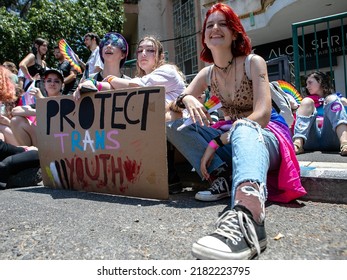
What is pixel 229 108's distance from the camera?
2160mm

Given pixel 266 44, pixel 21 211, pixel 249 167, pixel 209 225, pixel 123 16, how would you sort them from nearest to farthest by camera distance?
pixel 249 167
pixel 209 225
pixel 21 211
pixel 266 44
pixel 123 16

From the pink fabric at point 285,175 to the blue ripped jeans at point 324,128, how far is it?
5.20ft

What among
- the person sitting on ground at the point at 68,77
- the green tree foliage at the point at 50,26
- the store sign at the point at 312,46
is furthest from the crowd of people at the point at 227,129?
the green tree foliage at the point at 50,26

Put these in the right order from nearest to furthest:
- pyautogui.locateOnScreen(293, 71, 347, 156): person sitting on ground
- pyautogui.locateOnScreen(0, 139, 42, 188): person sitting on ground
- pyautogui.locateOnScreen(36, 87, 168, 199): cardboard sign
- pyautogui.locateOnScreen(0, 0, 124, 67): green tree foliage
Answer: pyautogui.locateOnScreen(36, 87, 168, 199): cardboard sign, pyautogui.locateOnScreen(0, 139, 42, 188): person sitting on ground, pyautogui.locateOnScreen(293, 71, 347, 156): person sitting on ground, pyautogui.locateOnScreen(0, 0, 124, 67): green tree foliage

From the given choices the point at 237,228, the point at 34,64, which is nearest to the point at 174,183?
the point at 237,228

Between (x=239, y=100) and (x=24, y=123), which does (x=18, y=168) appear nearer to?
(x=24, y=123)

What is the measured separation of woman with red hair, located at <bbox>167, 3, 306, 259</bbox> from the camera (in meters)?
1.45

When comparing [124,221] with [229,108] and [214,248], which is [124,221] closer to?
[214,248]

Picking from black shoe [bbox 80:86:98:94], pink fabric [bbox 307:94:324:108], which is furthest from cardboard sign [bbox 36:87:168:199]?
pink fabric [bbox 307:94:324:108]

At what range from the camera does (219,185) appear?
2.11 metres

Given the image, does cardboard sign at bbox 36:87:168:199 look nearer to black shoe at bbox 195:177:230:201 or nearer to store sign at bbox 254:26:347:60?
black shoe at bbox 195:177:230:201

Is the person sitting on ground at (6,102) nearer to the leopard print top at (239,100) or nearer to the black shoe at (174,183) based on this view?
the black shoe at (174,183)

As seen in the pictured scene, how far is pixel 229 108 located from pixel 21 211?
142 centimetres
